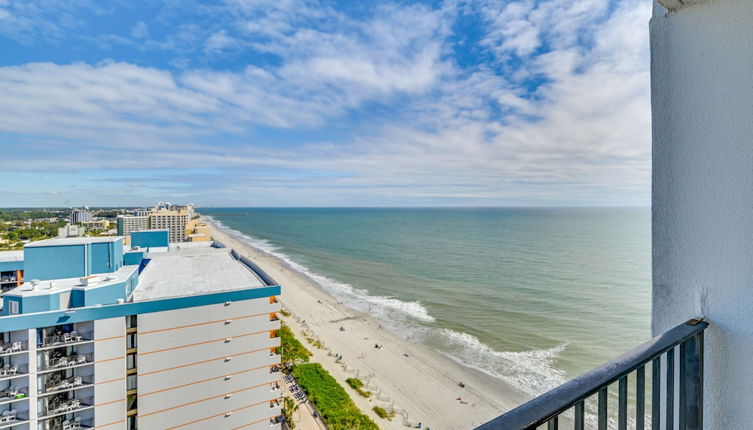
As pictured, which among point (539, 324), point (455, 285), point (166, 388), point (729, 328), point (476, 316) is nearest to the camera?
point (729, 328)

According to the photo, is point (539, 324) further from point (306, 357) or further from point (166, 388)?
point (166, 388)

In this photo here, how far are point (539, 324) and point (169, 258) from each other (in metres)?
16.8

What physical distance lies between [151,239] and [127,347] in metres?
8.74

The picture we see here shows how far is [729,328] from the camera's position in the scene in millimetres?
1026

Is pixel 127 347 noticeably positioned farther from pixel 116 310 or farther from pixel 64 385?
pixel 64 385

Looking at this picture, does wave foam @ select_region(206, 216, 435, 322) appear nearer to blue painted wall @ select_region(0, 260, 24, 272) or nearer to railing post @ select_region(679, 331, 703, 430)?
blue painted wall @ select_region(0, 260, 24, 272)

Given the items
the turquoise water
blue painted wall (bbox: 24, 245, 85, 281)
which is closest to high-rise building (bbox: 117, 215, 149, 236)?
the turquoise water

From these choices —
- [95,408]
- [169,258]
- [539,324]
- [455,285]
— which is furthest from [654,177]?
[455,285]

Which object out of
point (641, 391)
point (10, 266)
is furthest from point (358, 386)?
point (641, 391)

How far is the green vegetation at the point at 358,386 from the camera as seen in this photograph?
470 inches

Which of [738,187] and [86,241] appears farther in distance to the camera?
[86,241]

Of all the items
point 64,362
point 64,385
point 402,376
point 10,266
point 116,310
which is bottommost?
point 402,376

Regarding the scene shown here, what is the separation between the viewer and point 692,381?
1.04 m

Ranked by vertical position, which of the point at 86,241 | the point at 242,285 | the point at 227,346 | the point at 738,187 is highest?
the point at 738,187
